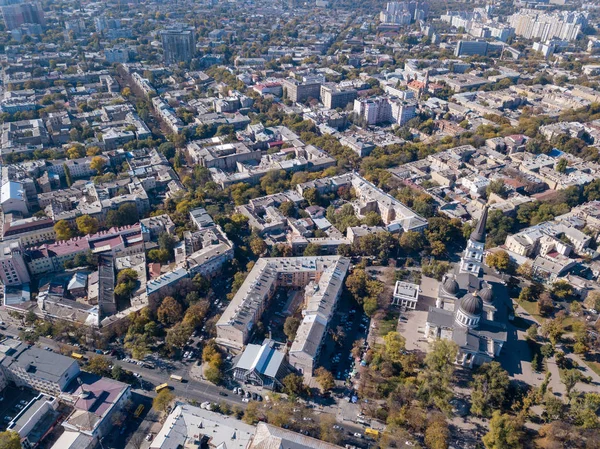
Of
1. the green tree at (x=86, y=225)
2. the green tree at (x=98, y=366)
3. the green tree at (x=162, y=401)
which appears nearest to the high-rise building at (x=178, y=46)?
the green tree at (x=86, y=225)

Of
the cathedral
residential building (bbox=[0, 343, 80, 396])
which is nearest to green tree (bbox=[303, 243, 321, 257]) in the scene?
the cathedral

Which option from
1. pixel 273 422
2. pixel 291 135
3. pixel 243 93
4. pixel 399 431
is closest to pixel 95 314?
pixel 273 422

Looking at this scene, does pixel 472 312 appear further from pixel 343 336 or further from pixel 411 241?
pixel 411 241

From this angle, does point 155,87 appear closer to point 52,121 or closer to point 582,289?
point 52,121

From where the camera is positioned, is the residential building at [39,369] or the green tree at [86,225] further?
the green tree at [86,225]

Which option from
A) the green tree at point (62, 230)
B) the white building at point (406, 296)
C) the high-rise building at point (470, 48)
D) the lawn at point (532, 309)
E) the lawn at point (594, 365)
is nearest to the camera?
the lawn at point (594, 365)

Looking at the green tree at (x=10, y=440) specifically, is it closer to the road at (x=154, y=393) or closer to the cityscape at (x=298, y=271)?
the cityscape at (x=298, y=271)
